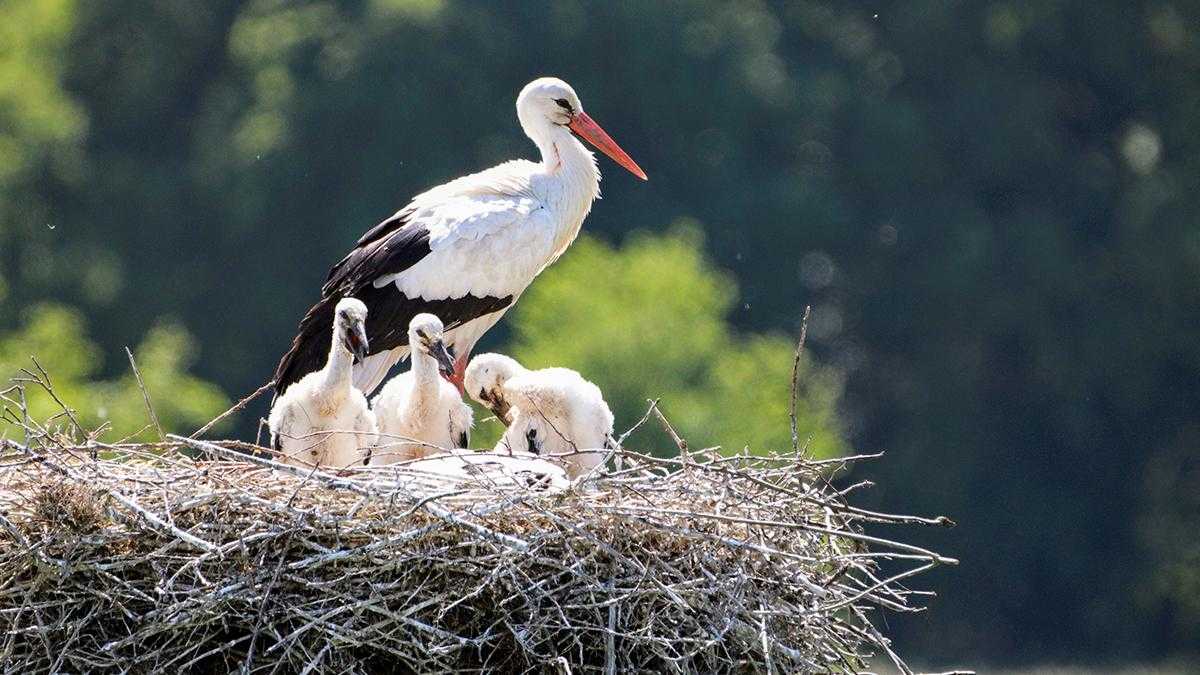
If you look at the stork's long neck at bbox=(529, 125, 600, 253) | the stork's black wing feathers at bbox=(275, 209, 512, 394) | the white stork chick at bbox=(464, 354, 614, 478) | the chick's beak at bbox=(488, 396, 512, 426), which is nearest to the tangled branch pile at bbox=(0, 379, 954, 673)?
the white stork chick at bbox=(464, 354, 614, 478)

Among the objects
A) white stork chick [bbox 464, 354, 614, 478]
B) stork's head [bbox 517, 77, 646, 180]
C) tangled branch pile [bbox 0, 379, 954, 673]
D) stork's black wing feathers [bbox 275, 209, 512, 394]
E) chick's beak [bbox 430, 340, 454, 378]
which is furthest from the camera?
stork's head [bbox 517, 77, 646, 180]

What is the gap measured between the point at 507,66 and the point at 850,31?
520 cm

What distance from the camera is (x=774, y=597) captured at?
6.67m

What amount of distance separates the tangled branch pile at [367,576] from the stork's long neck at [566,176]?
338cm

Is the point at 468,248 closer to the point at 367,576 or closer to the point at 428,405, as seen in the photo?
the point at 428,405

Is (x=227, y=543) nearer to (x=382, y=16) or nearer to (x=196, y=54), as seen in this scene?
(x=382, y=16)

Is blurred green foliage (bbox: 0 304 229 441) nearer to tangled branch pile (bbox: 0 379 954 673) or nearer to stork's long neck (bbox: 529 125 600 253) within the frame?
stork's long neck (bbox: 529 125 600 253)

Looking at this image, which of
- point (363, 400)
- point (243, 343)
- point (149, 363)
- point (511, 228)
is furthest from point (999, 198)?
point (363, 400)

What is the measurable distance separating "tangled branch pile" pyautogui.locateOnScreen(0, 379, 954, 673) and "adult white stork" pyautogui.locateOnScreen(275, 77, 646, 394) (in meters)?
2.49

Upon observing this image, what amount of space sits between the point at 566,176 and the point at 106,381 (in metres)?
14.6

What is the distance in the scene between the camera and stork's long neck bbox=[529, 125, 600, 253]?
9867mm

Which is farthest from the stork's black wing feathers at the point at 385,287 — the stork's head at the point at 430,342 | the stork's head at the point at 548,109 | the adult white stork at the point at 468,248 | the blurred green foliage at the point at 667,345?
the blurred green foliage at the point at 667,345

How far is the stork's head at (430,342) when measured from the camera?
7.81 meters

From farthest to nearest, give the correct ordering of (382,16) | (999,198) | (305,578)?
(999,198) < (382,16) < (305,578)
